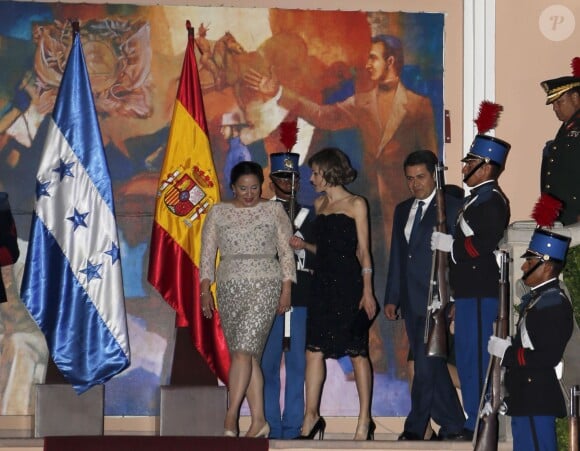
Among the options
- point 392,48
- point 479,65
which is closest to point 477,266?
point 479,65

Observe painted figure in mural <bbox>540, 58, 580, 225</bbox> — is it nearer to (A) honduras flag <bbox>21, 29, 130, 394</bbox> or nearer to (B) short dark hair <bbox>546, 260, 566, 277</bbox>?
(B) short dark hair <bbox>546, 260, 566, 277</bbox>

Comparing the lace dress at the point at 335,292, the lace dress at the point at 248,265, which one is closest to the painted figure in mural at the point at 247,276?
the lace dress at the point at 248,265

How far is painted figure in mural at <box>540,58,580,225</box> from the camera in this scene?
24.2ft

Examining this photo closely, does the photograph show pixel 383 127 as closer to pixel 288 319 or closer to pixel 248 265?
pixel 288 319

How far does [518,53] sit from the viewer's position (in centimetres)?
882

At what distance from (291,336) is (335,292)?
1.62 feet

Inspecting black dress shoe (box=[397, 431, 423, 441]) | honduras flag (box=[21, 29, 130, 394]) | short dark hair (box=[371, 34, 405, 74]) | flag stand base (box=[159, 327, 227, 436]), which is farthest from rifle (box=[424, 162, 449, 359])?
honduras flag (box=[21, 29, 130, 394])

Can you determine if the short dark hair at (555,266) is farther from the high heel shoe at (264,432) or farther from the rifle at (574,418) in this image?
the high heel shoe at (264,432)

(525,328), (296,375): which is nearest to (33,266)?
(296,375)

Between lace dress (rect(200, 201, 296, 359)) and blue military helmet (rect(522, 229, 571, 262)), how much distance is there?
5.09ft

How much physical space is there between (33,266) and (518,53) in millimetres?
3470

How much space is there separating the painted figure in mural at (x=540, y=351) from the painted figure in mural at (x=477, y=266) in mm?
628

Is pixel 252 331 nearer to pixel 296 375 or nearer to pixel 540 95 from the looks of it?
pixel 296 375

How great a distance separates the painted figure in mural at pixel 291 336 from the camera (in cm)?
762
